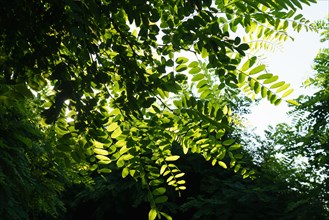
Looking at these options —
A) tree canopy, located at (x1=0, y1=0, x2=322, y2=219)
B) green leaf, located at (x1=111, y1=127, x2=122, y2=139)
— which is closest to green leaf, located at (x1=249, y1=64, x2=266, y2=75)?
tree canopy, located at (x1=0, y1=0, x2=322, y2=219)

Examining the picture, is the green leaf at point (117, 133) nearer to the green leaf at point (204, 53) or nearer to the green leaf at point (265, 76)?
the green leaf at point (204, 53)

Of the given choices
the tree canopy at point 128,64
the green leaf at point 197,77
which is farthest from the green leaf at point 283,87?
the green leaf at point 197,77

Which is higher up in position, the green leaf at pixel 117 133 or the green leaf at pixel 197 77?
the green leaf at pixel 197 77

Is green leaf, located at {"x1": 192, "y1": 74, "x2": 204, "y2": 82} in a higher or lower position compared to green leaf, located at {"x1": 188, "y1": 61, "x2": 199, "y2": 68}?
lower

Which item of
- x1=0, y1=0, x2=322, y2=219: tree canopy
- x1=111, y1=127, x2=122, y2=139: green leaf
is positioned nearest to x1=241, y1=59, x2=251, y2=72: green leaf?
x1=0, y1=0, x2=322, y2=219: tree canopy

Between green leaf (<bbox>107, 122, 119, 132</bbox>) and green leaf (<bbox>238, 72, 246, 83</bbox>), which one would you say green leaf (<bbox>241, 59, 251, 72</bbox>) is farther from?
green leaf (<bbox>107, 122, 119, 132</bbox>)

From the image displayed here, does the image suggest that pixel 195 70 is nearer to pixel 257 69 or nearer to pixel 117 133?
pixel 257 69

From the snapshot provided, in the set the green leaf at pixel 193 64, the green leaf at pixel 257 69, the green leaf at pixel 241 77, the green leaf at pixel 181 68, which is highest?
the green leaf at pixel 193 64

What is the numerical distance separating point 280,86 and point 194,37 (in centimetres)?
44

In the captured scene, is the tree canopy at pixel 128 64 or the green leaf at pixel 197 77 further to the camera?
the green leaf at pixel 197 77

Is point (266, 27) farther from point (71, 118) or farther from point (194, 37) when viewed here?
point (71, 118)

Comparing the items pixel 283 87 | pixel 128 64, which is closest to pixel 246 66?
pixel 283 87

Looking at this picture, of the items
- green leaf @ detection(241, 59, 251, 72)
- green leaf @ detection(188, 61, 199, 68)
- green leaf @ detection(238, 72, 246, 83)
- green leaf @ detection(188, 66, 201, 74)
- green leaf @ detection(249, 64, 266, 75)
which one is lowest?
green leaf @ detection(238, 72, 246, 83)

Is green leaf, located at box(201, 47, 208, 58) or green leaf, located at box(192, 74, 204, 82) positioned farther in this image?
green leaf, located at box(192, 74, 204, 82)
